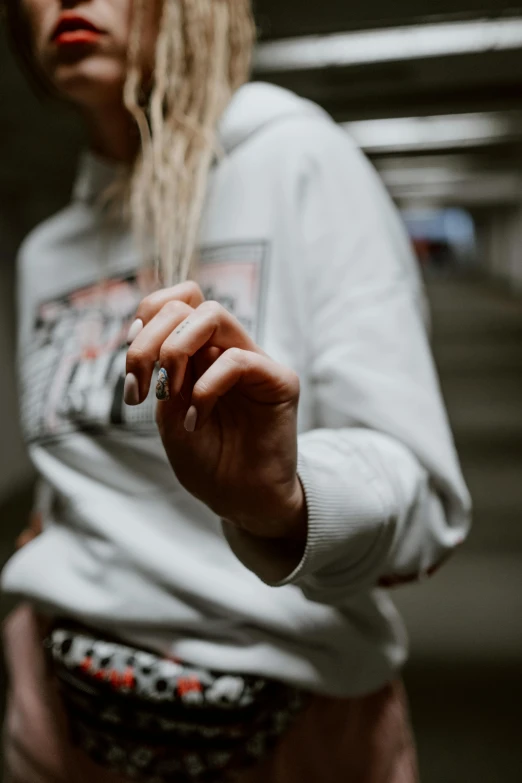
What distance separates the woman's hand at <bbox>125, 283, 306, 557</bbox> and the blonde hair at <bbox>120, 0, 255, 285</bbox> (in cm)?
9

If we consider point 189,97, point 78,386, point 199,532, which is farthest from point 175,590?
point 189,97

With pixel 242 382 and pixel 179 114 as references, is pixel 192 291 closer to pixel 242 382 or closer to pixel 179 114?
pixel 242 382

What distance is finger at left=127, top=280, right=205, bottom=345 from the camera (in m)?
0.24

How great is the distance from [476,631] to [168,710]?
1.12 m

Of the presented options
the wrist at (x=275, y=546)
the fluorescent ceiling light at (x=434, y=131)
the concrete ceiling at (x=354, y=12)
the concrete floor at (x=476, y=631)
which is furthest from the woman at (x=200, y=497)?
the fluorescent ceiling light at (x=434, y=131)

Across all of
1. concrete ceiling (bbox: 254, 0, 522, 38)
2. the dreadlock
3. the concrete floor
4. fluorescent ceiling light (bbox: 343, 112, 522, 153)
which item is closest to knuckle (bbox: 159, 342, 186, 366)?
the dreadlock

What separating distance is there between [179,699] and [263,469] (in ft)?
0.65

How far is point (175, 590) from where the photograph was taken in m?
0.41

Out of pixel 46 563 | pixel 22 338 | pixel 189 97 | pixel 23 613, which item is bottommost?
pixel 23 613

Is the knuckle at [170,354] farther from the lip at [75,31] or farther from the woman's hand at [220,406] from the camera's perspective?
the lip at [75,31]

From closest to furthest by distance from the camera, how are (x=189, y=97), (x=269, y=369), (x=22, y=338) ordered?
(x=269, y=369) → (x=189, y=97) → (x=22, y=338)

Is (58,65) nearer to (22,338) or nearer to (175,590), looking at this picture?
(22,338)

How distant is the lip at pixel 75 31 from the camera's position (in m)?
0.40

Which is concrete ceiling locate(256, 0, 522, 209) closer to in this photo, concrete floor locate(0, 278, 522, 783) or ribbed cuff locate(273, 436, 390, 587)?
ribbed cuff locate(273, 436, 390, 587)
